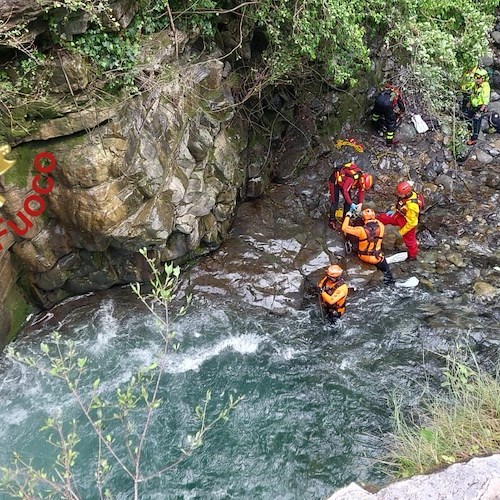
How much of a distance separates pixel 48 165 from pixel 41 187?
1.03 feet

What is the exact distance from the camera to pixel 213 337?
740cm

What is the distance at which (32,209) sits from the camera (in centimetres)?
632

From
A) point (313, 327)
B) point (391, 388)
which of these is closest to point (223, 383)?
point (313, 327)

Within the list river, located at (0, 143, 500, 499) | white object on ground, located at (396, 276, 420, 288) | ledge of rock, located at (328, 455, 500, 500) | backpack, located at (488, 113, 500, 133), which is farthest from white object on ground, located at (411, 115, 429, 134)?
ledge of rock, located at (328, 455, 500, 500)

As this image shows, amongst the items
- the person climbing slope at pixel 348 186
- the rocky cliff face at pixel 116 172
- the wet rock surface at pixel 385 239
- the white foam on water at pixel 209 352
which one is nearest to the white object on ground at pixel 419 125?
the wet rock surface at pixel 385 239

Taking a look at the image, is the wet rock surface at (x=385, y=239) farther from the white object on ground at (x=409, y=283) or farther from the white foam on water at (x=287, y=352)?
the white foam on water at (x=287, y=352)

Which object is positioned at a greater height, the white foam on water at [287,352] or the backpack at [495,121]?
the backpack at [495,121]

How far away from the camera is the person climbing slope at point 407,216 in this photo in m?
8.26

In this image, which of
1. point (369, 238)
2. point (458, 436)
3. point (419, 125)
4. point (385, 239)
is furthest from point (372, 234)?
point (458, 436)

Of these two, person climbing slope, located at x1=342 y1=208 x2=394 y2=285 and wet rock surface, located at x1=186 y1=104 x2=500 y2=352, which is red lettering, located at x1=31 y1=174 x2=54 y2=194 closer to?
wet rock surface, located at x1=186 y1=104 x2=500 y2=352

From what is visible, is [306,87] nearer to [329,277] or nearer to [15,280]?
[329,277]

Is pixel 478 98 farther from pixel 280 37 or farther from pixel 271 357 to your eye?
pixel 271 357

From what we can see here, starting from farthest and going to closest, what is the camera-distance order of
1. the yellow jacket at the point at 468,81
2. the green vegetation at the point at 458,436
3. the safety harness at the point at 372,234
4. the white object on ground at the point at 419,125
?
the white object on ground at the point at 419,125, the yellow jacket at the point at 468,81, the safety harness at the point at 372,234, the green vegetation at the point at 458,436

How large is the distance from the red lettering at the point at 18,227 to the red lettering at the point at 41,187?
0.34 metres
